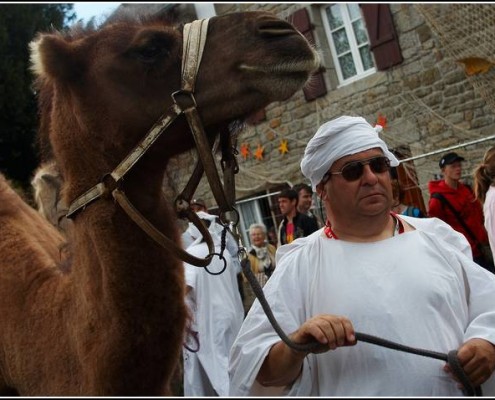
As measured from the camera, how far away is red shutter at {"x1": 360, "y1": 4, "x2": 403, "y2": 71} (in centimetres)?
963

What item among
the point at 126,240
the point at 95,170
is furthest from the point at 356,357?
the point at 95,170

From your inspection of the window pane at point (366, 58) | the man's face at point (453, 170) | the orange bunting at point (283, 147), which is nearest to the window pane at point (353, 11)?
the window pane at point (366, 58)

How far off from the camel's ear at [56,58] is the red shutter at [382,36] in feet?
26.5

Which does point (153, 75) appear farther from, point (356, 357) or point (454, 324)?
point (454, 324)

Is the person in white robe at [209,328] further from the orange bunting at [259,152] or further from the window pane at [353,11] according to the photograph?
the orange bunting at [259,152]

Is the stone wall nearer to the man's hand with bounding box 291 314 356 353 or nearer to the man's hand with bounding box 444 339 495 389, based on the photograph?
the man's hand with bounding box 444 339 495 389

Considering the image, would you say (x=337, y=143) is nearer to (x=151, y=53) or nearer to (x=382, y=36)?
(x=151, y=53)

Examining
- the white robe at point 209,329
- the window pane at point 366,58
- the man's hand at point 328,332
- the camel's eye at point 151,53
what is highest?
the window pane at point 366,58

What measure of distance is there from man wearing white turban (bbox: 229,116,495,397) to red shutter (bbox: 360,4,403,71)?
25.1 feet

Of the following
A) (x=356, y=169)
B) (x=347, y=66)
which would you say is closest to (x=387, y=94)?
(x=347, y=66)

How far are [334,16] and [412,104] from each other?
2.39m

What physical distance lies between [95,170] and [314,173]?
3.01 feet

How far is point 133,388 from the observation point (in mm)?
2184

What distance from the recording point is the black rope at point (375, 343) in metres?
2.00
